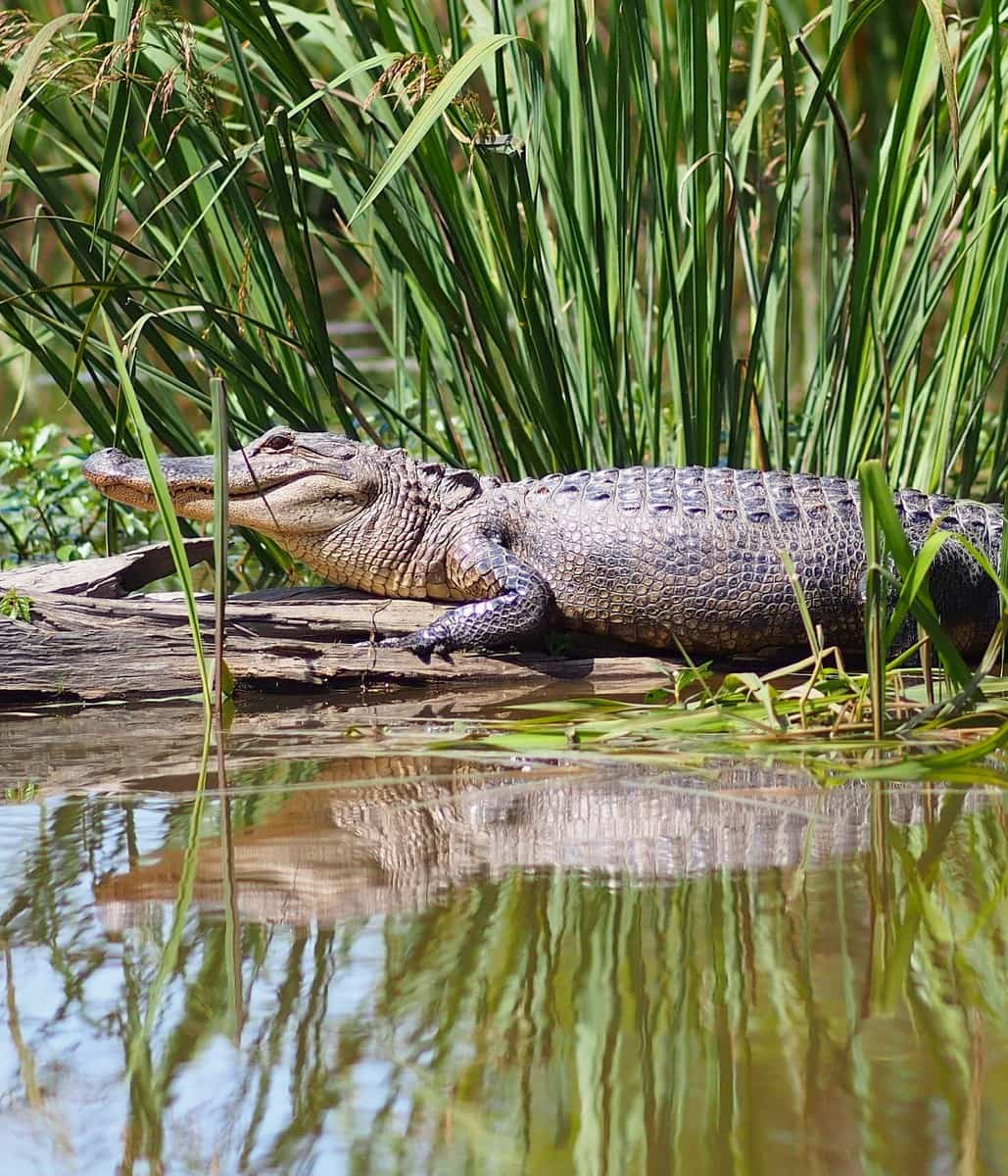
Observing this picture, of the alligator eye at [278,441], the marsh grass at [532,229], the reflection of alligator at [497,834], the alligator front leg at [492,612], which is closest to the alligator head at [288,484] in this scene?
the alligator eye at [278,441]

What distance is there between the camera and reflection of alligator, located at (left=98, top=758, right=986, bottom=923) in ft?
5.43

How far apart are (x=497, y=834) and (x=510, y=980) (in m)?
0.58

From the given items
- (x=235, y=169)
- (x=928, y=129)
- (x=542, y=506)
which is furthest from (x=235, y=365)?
(x=928, y=129)

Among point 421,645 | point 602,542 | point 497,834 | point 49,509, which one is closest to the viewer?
point 497,834

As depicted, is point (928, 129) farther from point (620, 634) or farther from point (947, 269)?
point (620, 634)

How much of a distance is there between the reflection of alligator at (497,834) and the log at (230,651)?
0.99 m

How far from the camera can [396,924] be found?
4.92 ft

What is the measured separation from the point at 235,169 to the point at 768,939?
2380 mm

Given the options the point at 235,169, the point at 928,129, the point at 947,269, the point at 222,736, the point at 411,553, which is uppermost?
the point at 928,129

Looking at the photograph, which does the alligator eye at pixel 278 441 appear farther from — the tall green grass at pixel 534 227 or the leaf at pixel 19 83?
the leaf at pixel 19 83

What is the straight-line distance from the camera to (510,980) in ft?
4.34

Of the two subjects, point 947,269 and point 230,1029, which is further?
point 947,269

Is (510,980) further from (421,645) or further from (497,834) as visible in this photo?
(421,645)

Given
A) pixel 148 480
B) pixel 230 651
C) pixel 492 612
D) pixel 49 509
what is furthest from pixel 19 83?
pixel 49 509
